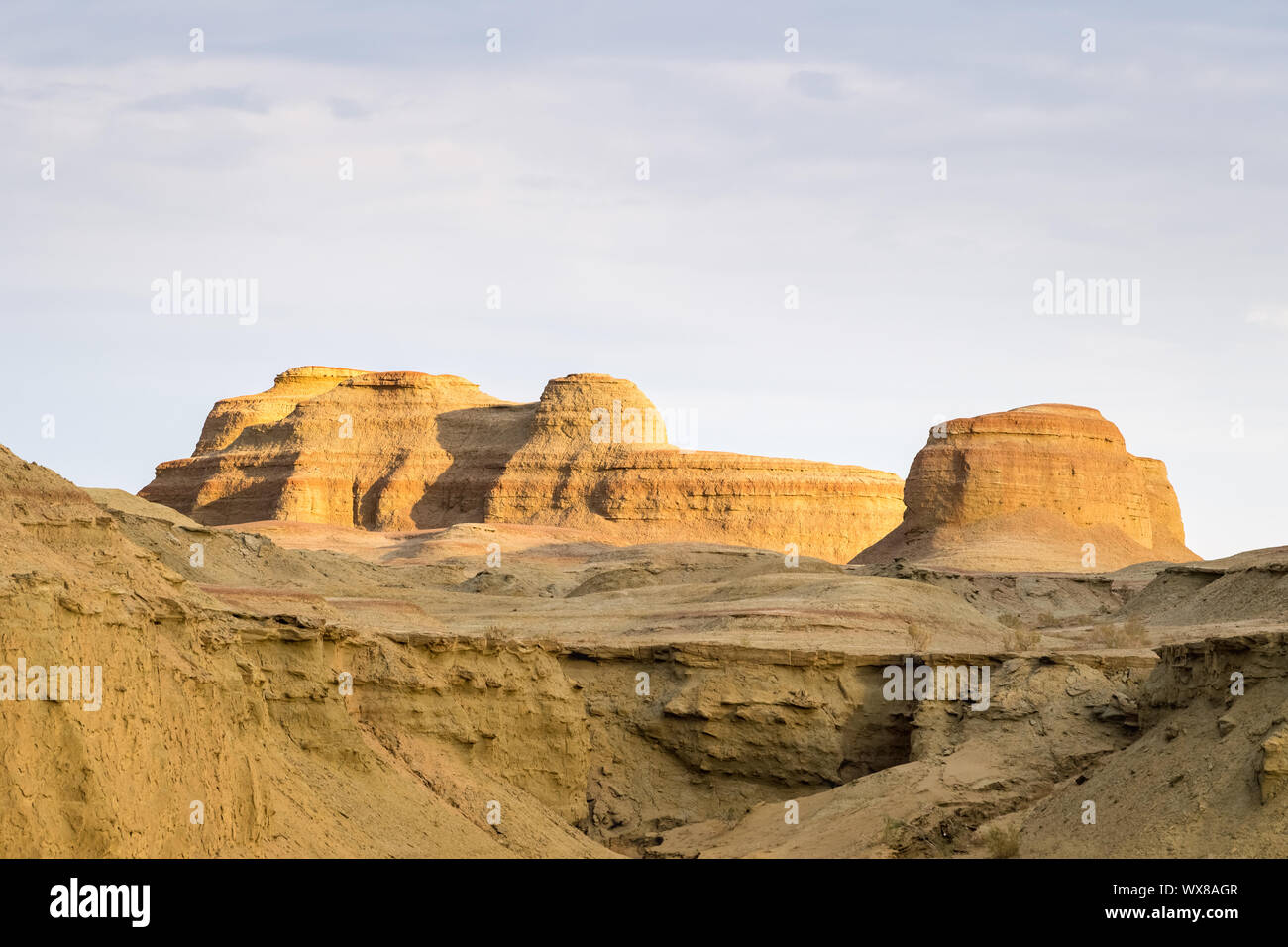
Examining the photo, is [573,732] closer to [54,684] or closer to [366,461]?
[54,684]

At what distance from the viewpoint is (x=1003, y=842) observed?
15.2 metres

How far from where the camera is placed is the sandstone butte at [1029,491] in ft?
211

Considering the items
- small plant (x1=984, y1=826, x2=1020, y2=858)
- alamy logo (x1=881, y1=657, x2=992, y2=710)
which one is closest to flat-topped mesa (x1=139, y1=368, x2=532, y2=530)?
alamy logo (x1=881, y1=657, x2=992, y2=710)

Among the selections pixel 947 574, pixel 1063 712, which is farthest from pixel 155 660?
pixel 947 574

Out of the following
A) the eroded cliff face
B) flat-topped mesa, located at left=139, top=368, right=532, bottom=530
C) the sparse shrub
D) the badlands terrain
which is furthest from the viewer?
flat-topped mesa, located at left=139, top=368, right=532, bottom=530

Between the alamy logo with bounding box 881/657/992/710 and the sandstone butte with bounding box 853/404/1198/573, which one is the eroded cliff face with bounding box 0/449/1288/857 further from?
the sandstone butte with bounding box 853/404/1198/573

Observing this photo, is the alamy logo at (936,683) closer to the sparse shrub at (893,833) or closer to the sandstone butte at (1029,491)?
the sparse shrub at (893,833)

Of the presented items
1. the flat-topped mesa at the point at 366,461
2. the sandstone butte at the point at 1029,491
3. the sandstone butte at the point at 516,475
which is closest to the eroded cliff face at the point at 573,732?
the sandstone butte at the point at 1029,491

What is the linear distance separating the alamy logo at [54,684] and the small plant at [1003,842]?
321 inches

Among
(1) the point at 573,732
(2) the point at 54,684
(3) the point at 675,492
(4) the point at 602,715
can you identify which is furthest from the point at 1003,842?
(3) the point at 675,492

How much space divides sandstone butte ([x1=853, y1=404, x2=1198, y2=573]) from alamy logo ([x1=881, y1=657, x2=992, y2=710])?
4187 centimetres

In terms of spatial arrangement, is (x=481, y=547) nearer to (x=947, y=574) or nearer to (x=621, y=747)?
(x=947, y=574)

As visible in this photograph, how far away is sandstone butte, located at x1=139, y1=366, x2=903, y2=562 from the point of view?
82.8 m
